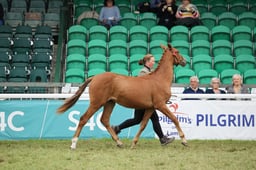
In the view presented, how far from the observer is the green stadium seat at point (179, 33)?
20.0 m

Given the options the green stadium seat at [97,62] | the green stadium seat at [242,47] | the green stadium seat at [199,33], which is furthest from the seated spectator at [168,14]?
the green stadium seat at [97,62]

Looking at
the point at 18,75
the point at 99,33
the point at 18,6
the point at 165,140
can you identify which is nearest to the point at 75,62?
the point at 18,75

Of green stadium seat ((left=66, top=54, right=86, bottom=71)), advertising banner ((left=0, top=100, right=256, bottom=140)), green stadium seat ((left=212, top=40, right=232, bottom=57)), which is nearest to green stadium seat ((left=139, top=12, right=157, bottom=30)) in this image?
green stadium seat ((left=212, top=40, right=232, bottom=57))

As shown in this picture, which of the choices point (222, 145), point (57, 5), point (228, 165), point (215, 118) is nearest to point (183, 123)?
point (215, 118)

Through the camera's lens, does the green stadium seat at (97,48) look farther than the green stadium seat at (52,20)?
No

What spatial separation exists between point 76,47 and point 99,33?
1005 millimetres

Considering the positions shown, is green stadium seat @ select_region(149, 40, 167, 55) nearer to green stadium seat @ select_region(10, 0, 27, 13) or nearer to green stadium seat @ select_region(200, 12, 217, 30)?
green stadium seat @ select_region(200, 12, 217, 30)

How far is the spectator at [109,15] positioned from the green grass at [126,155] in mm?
7651

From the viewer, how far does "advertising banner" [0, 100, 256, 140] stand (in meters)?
14.8

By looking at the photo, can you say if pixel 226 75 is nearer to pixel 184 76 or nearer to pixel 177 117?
pixel 184 76

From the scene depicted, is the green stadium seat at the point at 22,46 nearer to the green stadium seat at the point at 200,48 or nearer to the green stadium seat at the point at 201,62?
the green stadium seat at the point at 200,48

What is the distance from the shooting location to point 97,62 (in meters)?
18.6

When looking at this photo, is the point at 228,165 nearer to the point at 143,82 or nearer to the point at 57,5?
the point at 143,82

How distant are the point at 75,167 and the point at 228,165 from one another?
7.61 feet
